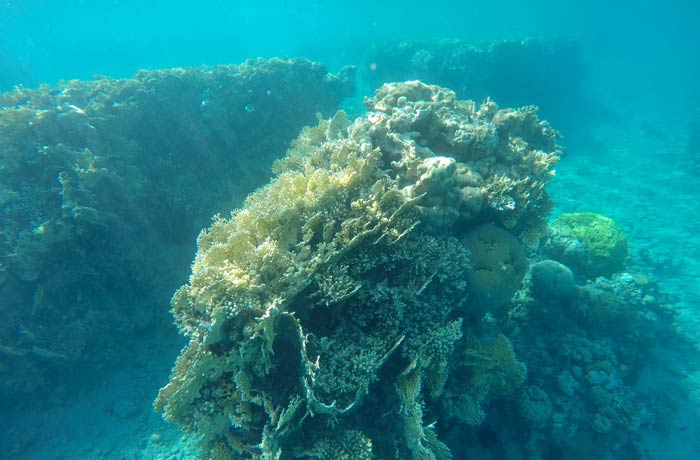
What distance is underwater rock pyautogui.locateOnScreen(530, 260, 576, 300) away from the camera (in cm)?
709

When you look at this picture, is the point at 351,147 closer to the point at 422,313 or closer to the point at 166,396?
the point at 422,313

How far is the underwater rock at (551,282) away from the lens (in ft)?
23.3

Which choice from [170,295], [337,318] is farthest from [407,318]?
[170,295]

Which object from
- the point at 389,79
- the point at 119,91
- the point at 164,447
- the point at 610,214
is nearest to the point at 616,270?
the point at 610,214

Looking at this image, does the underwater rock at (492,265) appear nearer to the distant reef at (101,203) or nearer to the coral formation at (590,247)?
the coral formation at (590,247)

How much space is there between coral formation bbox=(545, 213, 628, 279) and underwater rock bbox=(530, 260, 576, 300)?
1.95m

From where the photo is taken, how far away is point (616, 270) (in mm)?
9539

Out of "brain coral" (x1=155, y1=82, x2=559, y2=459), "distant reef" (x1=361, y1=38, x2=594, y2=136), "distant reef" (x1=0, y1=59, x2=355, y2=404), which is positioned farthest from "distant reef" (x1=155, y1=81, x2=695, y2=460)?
"distant reef" (x1=361, y1=38, x2=594, y2=136)

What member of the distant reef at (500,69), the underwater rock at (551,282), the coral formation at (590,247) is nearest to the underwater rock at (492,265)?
the underwater rock at (551,282)

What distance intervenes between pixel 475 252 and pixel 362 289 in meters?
2.25

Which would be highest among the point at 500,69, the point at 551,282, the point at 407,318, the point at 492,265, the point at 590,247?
the point at 500,69

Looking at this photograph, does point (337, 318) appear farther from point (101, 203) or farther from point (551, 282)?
point (101, 203)

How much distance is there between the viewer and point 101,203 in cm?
749

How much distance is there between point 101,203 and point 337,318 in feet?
21.8
